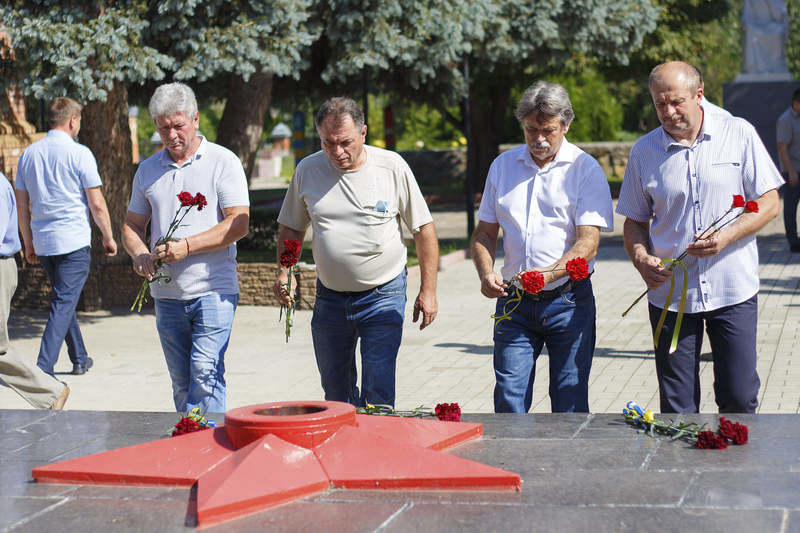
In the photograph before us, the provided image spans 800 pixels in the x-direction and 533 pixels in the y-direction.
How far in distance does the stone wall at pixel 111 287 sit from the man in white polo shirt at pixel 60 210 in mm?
3651

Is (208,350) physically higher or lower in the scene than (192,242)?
lower

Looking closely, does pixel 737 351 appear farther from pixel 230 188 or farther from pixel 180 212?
pixel 180 212

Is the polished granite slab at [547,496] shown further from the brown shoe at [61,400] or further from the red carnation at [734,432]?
the brown shoe at [61,400]

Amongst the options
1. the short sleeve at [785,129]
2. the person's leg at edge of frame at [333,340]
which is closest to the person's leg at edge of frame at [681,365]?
the person's leg at edge of frame at [333,340]

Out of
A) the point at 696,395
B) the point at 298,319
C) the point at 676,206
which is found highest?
the point at 676,206

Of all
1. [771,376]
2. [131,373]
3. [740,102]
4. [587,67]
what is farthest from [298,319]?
[587,67]

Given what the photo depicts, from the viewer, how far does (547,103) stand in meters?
4.54

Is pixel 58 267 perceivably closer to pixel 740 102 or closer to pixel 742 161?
pixel 742 161

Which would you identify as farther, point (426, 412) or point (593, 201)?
point (593, 201)

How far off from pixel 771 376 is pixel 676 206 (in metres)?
3.26

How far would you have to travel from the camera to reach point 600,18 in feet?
52.5

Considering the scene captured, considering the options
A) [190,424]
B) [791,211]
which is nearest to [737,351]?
[190,424]

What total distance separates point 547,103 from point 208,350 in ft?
6.27

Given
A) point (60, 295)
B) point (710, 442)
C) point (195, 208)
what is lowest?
point (60, 295)
